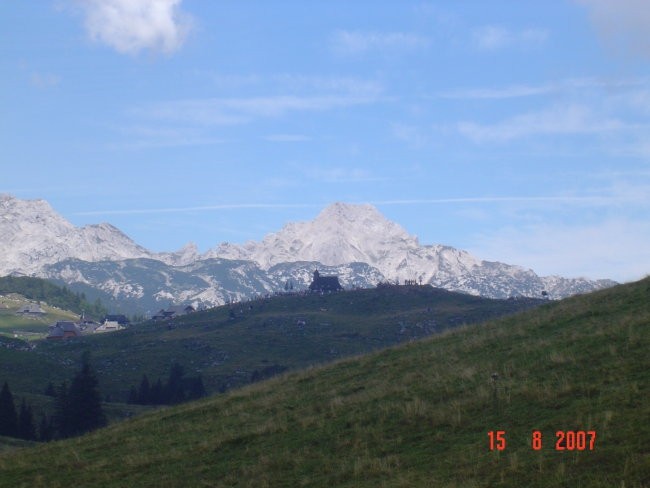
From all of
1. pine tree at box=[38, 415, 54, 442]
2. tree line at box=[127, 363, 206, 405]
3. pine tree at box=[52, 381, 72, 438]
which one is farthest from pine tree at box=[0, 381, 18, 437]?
tree line at box=[127, 363, 206, 405]

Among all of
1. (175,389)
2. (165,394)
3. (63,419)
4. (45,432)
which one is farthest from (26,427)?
(175,389)

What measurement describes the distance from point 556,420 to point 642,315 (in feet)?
51.5

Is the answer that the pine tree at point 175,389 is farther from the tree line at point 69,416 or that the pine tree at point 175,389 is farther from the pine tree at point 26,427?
the pine tree at point 26,427

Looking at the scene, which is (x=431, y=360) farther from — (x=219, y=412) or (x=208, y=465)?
(x=208, y=465)

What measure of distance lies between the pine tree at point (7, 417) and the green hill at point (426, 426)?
3179cm

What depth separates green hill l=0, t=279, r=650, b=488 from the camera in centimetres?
2064

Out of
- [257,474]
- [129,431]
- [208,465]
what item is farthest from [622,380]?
[129,431]

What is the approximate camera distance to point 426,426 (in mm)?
26500

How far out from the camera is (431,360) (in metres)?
40.2
